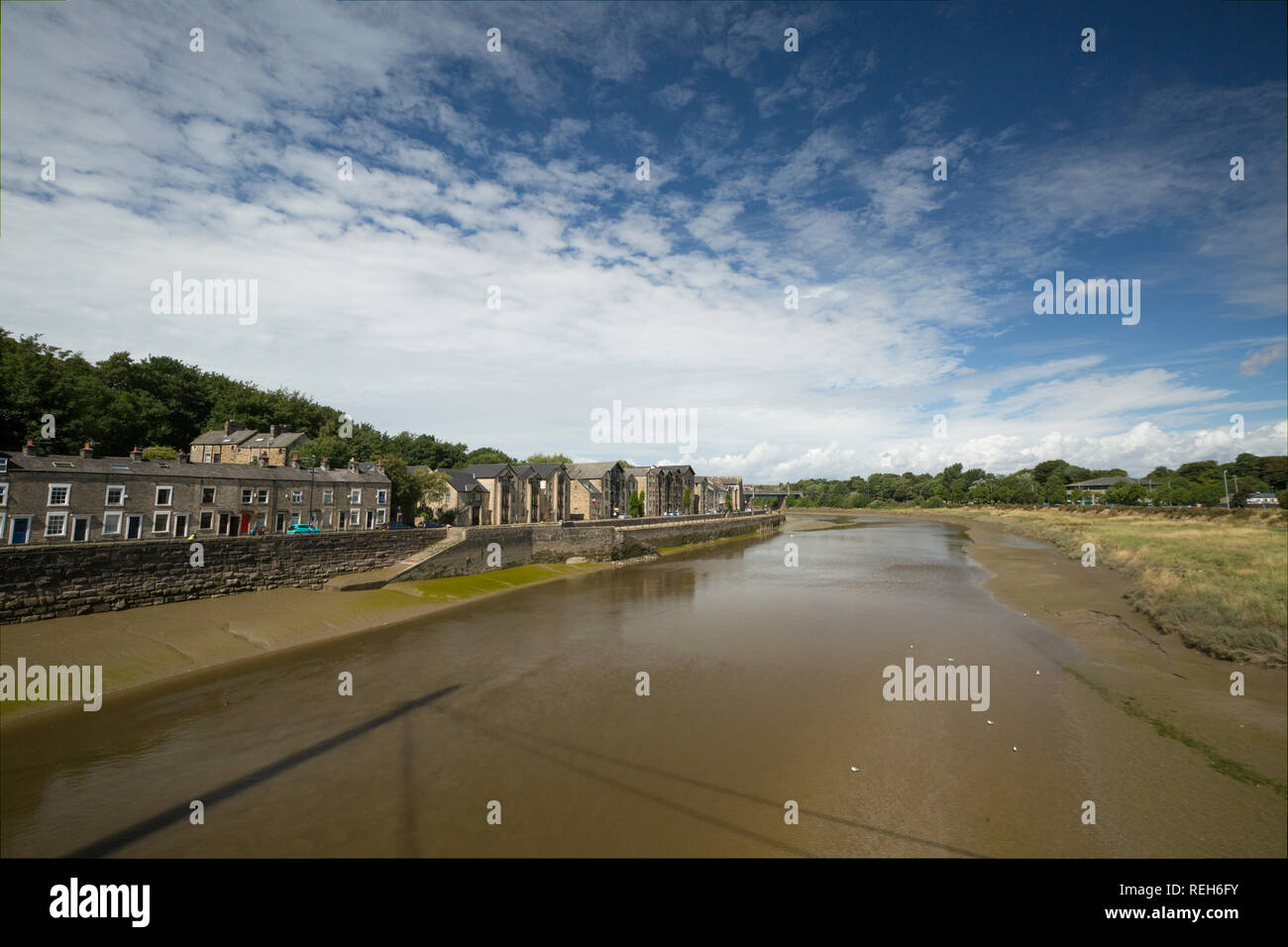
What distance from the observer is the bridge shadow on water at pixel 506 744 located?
1043 cm

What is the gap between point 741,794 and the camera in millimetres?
12156

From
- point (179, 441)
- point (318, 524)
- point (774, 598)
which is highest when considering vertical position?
point (179, 441)

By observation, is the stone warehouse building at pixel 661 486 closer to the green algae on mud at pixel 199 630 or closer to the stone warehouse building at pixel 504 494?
the stone warehouse building at pixel 504 494

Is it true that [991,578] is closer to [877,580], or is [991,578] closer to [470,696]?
[877,580]

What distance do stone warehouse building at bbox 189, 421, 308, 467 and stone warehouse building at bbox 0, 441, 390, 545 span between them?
1122 cm

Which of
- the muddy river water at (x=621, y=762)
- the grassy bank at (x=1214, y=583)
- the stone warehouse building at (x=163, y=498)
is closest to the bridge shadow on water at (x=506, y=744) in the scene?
the muddy river water at (x=621, y=762)

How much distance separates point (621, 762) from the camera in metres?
13.8

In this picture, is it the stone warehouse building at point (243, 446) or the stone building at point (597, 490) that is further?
the stone building at point (597, 490)

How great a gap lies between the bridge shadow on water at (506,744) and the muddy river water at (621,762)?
67 millimetres

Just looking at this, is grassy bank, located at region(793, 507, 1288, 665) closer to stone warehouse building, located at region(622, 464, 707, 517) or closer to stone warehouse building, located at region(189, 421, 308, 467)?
stone warehouse building, located at region(622, 464, 707, 517)

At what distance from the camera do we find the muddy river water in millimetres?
10508
